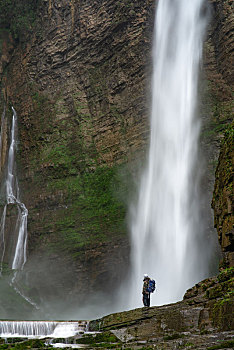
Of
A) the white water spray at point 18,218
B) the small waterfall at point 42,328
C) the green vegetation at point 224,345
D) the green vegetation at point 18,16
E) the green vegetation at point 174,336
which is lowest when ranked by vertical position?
the green vegetation at point 224,345

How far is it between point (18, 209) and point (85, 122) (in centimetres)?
755

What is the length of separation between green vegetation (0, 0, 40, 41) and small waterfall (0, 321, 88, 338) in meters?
26.0

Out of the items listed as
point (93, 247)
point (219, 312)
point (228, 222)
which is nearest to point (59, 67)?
point (93, 247)

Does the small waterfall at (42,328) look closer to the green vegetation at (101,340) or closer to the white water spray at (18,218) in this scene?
the green vegetation at (101,340)

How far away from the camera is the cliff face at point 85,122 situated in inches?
936

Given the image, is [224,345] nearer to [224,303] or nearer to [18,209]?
[224,303]

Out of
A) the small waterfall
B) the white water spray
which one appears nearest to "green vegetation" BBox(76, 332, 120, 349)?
the small waterfall

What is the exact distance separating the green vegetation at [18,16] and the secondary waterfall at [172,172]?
11.1 m

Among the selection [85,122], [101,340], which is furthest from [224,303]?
[85,122]

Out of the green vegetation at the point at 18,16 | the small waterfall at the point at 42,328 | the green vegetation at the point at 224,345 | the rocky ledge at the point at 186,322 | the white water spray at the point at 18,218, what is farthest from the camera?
the green vegetation at the point at 18,16

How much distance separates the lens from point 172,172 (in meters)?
23.9

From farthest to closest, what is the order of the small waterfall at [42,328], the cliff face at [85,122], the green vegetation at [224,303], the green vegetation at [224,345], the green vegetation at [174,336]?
the cliff face at [85,122] < the small waterfall at [42,328] < the green vegetation at [174,336] < the green vegetation at [224,303] < the green vegetation at [224,345]

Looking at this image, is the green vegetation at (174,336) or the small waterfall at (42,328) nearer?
the green vegetation at (174,336)

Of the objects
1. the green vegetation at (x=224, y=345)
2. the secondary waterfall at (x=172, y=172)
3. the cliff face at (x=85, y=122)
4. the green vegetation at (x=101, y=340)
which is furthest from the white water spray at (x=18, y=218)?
the green vegetation at (x=224, y=345)
